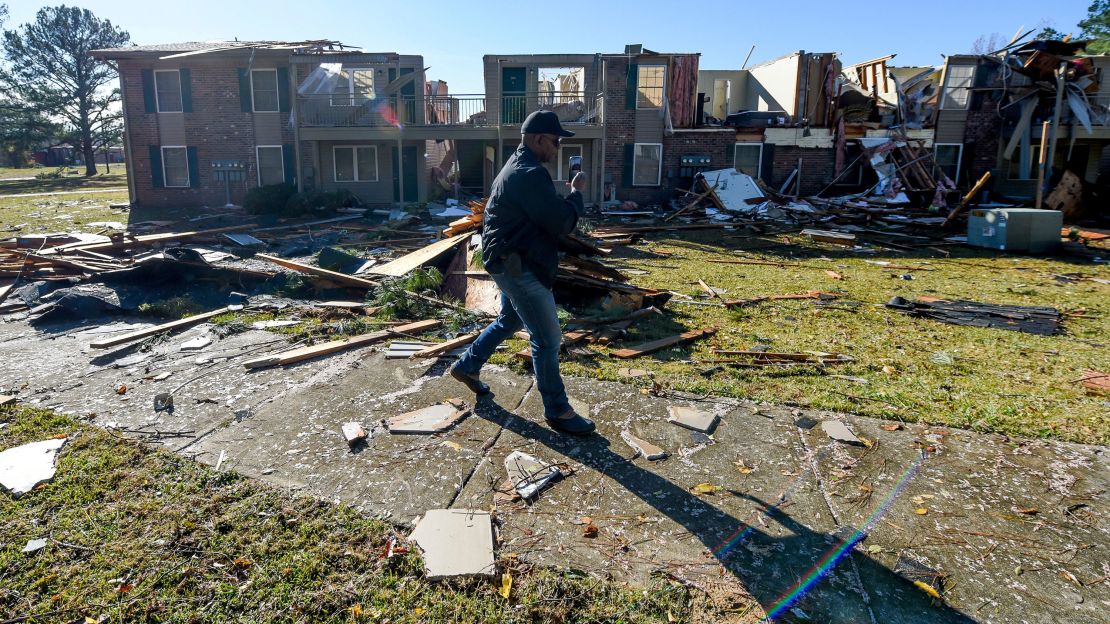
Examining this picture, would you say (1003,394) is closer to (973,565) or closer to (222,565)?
(973,565)

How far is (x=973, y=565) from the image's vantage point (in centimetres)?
261

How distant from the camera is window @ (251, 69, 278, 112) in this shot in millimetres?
21828

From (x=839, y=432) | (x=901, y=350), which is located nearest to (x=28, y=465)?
(x=839, y=432)

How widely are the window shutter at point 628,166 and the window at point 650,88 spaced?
142 centimetres

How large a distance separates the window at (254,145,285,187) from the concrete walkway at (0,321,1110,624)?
19.4 metres

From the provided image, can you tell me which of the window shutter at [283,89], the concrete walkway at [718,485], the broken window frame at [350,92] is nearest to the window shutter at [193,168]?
the window shutter at [283,89]

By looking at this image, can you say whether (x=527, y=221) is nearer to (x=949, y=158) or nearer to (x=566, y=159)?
(x=566, y=159)

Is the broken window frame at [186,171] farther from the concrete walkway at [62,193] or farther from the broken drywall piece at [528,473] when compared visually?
the broken drywall piece at [528,473]

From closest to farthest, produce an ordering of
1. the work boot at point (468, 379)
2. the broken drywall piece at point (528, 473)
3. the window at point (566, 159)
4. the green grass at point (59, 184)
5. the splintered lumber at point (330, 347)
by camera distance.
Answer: the broken drywall piece at point (528, 473) → the work boot at point (468, 379) → the splintered lumber at point (330, 347) → the window at point (566, 159) → the green grass at point (59, 184)

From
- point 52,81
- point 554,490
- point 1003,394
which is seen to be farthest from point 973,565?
point 52,81

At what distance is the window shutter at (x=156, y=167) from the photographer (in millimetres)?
22625

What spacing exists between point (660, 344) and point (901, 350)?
2312 mm

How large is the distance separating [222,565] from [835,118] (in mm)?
23716

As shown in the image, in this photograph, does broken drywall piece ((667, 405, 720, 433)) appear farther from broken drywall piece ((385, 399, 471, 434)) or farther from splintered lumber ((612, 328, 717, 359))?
broken drywall piece ((385, 399, 471, 434))
